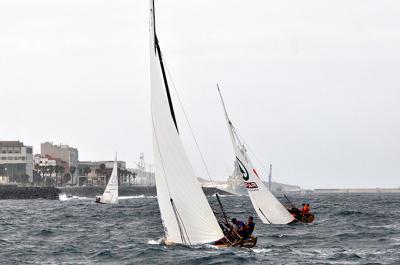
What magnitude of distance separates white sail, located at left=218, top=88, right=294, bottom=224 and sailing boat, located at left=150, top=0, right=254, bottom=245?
23224 mm

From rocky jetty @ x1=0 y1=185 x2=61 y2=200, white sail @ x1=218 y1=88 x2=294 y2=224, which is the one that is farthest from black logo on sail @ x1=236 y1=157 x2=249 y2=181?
rocky jetty @ x1=0 y1=185 x2=61 y2=200

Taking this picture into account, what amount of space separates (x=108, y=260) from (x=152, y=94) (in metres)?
8.65

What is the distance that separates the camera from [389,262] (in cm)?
3625

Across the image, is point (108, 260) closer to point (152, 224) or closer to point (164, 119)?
point (164, 119)

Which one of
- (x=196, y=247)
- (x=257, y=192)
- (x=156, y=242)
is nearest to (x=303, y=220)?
(x=257, y=192)

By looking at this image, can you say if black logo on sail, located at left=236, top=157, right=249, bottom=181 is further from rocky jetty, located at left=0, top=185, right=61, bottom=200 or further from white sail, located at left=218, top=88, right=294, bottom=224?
rocky jetty, located at left=0, top=185, right=61, bottom=200

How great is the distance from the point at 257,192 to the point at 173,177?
26.5 meters

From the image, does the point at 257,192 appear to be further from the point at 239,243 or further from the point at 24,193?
the point at 24,193

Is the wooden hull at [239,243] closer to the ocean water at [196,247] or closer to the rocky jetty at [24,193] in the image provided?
the ocean water at [196,247]

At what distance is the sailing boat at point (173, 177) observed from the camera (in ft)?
111

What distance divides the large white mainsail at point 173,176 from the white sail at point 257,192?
76.2ft

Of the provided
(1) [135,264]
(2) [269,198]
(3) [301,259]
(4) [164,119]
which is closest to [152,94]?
(4) [164,119]

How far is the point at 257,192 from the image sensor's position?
60.5 metres

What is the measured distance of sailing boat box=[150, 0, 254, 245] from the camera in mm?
33844
